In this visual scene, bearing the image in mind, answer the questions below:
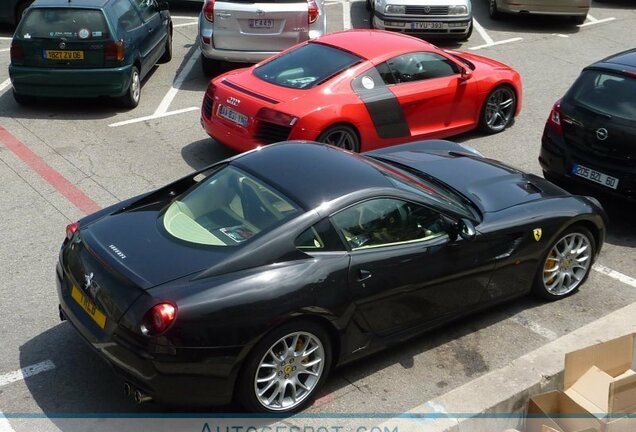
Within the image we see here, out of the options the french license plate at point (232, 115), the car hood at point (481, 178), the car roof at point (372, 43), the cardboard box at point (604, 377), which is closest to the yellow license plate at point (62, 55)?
the french license plate at point (232, 115)

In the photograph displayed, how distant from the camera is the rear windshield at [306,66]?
9656 millimetres

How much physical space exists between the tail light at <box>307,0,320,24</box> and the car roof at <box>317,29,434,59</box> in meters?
2.14

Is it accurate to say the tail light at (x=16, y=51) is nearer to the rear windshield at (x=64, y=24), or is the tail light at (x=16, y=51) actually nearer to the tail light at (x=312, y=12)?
the rear windshield at (x=64, y=24)

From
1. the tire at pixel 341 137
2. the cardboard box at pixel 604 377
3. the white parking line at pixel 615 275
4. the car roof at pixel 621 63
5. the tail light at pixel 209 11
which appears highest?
the car roof at pixel 621 63

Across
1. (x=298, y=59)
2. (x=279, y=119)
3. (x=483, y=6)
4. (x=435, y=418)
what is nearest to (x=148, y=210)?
(x=435, y=418)

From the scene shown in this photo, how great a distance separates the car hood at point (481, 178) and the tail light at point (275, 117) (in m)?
1.68

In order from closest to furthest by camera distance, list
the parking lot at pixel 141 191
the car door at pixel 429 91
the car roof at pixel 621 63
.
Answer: the parking lot at pixel 141 191 → the car roof at pixel 621 63 → the car door at pixel 429 91

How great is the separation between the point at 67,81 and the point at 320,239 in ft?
21.8

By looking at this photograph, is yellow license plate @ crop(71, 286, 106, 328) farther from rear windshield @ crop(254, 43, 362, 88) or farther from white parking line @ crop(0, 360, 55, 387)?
rear windshield @ crop(254, 43, 362, 88)

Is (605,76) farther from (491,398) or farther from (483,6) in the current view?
(483,6)

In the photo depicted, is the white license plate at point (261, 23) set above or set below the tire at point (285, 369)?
below

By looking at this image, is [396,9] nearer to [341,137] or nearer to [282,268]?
[341,137]

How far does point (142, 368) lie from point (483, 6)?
14984mm

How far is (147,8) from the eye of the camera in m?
12.8
